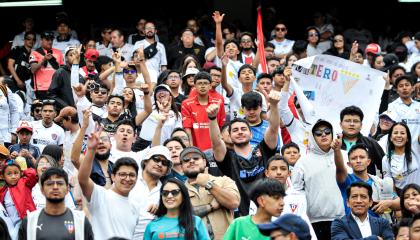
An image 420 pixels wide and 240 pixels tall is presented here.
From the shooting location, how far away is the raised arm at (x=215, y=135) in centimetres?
1230

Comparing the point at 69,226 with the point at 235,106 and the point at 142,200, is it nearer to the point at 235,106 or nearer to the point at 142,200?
the point at 142,200

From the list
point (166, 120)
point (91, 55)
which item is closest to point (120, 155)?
point (166, 120)

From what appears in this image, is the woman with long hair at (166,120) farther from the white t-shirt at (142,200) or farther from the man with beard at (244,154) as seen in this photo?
the white t-shirt at (142,200)

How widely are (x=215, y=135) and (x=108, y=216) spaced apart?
4.90 ft

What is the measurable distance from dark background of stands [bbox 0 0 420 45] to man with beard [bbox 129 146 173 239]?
11121mm

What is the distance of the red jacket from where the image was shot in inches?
516

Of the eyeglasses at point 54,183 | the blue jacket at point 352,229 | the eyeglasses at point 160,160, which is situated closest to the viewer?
the eyeglasses at point 54,183

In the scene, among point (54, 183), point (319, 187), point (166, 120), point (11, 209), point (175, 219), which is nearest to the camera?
point (175, 219)

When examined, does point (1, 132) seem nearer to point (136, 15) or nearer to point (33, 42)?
point (33, 42)

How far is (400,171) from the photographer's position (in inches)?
543

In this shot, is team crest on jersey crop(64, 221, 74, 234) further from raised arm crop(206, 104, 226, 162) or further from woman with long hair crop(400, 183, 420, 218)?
woman with long hair crop(400, 183, 420, 218)

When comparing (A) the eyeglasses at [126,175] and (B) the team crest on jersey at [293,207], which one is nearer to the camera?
(A) the eyeglasses at [126,175]

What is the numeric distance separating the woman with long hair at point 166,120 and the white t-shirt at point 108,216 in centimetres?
276

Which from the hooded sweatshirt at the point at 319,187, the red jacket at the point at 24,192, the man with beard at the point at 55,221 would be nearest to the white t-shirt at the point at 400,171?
the hooded sweatshirt at the point at 319,187
